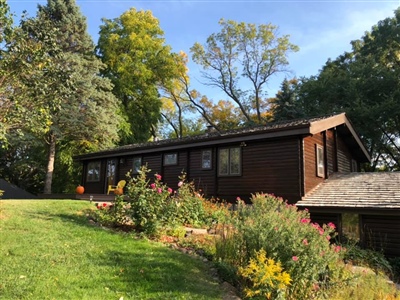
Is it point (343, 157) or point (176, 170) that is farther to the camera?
point (343, 157)

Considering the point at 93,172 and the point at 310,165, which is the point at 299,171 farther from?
the point at 93,172

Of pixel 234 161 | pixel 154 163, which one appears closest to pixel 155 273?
pixel 234 161

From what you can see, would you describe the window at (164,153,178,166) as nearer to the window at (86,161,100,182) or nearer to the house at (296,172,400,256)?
the window at (86,161,100,182)

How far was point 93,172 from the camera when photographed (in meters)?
21.3

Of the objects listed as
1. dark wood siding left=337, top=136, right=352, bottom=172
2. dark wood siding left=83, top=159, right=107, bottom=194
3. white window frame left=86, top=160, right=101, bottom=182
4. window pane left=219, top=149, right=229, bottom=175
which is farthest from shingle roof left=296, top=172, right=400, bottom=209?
white window frame left=86, top=160, right=101, bottom=182

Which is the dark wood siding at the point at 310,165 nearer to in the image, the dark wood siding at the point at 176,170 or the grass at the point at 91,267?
the dark wood siding at the point at 176,170

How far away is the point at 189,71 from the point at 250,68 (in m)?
6.97

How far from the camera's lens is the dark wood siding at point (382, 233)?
32.9 ft

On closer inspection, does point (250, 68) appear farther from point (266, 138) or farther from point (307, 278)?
point (307, 278)

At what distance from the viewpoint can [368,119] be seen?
2245 cm

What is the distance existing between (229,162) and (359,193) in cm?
513

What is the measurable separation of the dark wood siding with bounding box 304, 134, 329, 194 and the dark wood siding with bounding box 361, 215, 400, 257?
7.44ft

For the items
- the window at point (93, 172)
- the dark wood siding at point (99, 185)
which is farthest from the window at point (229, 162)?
the window at point (93, 172)

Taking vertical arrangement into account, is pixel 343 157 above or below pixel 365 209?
above
